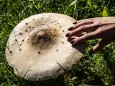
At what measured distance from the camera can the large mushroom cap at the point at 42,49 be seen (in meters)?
3.12

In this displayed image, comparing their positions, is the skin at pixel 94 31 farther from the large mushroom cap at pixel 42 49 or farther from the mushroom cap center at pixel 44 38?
the mushroom cap center at pixel 44 38

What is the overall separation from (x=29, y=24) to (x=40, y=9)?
0.90m

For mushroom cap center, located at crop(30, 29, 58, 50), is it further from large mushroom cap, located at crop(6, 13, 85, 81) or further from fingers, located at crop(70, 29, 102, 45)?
fingers, located at crop(70, 29, 102, 45)

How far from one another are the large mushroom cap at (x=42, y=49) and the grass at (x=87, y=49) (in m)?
0.46

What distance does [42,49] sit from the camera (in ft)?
10.9

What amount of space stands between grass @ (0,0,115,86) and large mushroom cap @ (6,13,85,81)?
1.51ft

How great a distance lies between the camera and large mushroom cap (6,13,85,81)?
3115 millimetres

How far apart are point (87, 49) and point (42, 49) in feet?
2.58

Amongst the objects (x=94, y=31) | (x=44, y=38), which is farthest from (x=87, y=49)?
(x=94, y=31)

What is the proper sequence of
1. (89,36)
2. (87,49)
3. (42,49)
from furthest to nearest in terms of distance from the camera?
(87,49) → (42,49) → (89,36)

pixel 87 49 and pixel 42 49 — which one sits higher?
pixel 42 49

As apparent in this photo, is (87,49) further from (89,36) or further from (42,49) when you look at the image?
(89,36)

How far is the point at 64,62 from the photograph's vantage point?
10.2 ft

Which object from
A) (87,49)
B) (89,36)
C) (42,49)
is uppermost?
(89,36)
